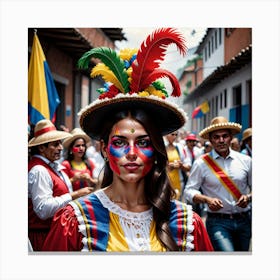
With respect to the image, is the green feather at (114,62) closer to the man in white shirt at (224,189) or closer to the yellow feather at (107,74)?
the yellow feather at (107,74)

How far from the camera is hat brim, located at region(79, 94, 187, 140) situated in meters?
2.36

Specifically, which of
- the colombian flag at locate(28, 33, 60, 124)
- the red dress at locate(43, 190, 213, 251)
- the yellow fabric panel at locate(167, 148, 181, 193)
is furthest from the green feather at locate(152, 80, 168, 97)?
the yellow fabric panel at locate(167, 148, 181, 193)

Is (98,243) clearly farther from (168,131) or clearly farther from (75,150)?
(75,150)

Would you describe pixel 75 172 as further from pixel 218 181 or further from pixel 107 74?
pixel 107 74

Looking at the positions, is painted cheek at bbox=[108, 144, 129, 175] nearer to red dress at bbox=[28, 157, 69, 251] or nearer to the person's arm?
the person's arm

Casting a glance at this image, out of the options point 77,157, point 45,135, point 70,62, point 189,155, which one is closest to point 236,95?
point 70,62

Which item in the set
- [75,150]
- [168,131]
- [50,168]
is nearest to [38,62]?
[75,150]

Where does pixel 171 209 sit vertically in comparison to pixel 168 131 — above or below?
below

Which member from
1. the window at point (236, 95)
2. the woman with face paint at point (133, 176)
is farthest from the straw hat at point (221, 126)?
the window at point (236, 95)

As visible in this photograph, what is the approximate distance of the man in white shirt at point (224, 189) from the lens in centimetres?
407

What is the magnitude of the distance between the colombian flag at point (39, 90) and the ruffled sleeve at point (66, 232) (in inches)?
101

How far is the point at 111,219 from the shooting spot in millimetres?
2385
